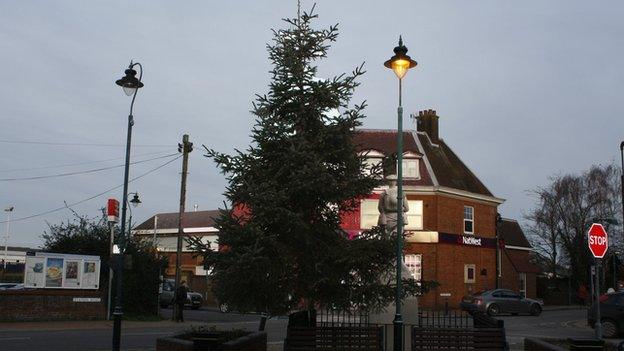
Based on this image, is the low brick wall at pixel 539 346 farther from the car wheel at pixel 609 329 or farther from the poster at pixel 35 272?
the poster at pixel 35 272

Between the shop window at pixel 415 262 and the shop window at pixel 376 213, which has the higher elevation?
the shop window at pixel 376 213

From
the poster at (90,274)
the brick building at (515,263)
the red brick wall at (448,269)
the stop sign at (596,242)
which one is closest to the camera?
the stop sign at (596,242)

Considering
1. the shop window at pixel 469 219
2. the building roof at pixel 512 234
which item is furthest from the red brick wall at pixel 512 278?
the shop window at pixel 469 219

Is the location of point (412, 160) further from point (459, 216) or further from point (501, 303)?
point (501, 303)

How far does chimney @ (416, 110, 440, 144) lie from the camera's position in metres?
47.7

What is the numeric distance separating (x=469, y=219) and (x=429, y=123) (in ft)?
25.8

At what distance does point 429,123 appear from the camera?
48.0 metres

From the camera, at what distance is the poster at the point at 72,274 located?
2758cm

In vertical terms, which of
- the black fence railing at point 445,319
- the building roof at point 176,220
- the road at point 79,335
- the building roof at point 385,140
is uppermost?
the building roof at point 385,140

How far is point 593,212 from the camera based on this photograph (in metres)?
52.4

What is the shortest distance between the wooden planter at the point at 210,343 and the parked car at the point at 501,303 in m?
22.7

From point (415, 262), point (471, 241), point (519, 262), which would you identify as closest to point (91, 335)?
point (415, 262)

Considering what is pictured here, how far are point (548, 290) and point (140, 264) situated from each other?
129 feet

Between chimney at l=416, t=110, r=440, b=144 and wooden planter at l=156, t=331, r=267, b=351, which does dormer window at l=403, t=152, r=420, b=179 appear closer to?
chimney at l=416, t=110, r=440, b=144
